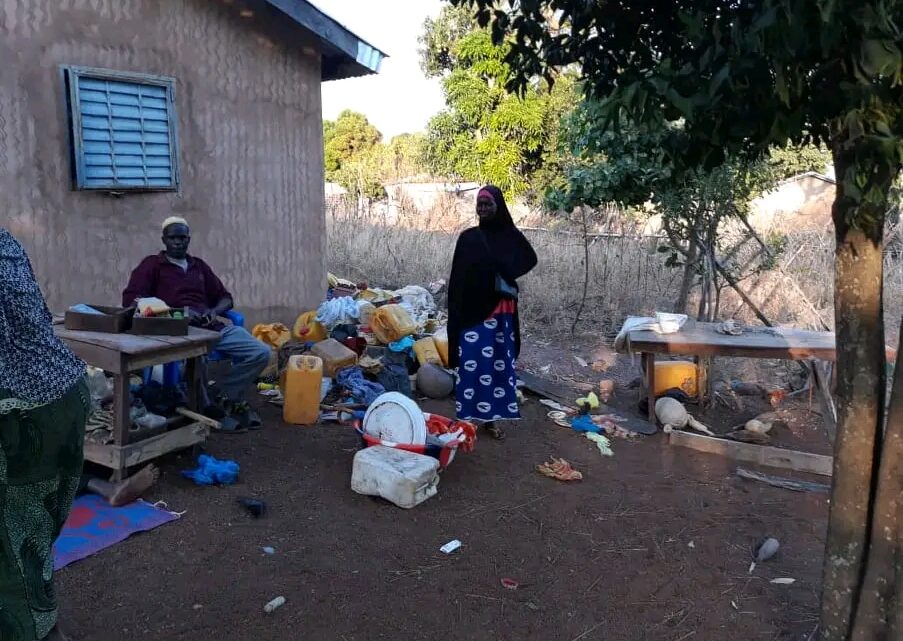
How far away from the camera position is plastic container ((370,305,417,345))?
7.79 m

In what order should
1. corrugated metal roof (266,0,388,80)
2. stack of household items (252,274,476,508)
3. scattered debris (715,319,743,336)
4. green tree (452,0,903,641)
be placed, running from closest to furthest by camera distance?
green tree (452,0,903,641), stack of household items (252,274,476,508), scattered debris (715,319,743,336), corrugated metal roof (266,0,388,80)

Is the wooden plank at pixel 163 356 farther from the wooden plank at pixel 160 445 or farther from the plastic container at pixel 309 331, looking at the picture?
the plastic container at pixel 309 331

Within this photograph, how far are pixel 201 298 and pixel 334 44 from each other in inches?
118

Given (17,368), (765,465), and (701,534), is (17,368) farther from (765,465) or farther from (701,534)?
(765,465)

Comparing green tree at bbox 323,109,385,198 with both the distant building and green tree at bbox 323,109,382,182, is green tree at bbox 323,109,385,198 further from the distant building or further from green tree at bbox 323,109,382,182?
the distant building

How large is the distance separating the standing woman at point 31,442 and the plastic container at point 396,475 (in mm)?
2035

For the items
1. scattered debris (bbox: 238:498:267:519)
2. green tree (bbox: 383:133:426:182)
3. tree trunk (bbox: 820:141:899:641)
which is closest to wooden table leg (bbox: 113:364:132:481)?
scattered debris (bbox: 238:498:267:519)

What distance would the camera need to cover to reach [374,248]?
13039mm

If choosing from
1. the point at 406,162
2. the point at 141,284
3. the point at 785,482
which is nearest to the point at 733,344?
the point at 785,482

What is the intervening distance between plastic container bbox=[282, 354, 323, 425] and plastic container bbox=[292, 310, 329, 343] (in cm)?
166

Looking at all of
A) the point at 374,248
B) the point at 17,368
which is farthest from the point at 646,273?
the point at 17,368

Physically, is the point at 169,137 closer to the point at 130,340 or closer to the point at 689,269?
the point at 130,340

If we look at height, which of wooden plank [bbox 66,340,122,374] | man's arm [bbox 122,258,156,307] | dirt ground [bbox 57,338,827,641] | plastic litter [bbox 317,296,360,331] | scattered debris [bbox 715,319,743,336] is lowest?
dirt ground [bbox 57,338,827,641]

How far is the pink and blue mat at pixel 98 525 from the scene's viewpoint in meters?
3.78
